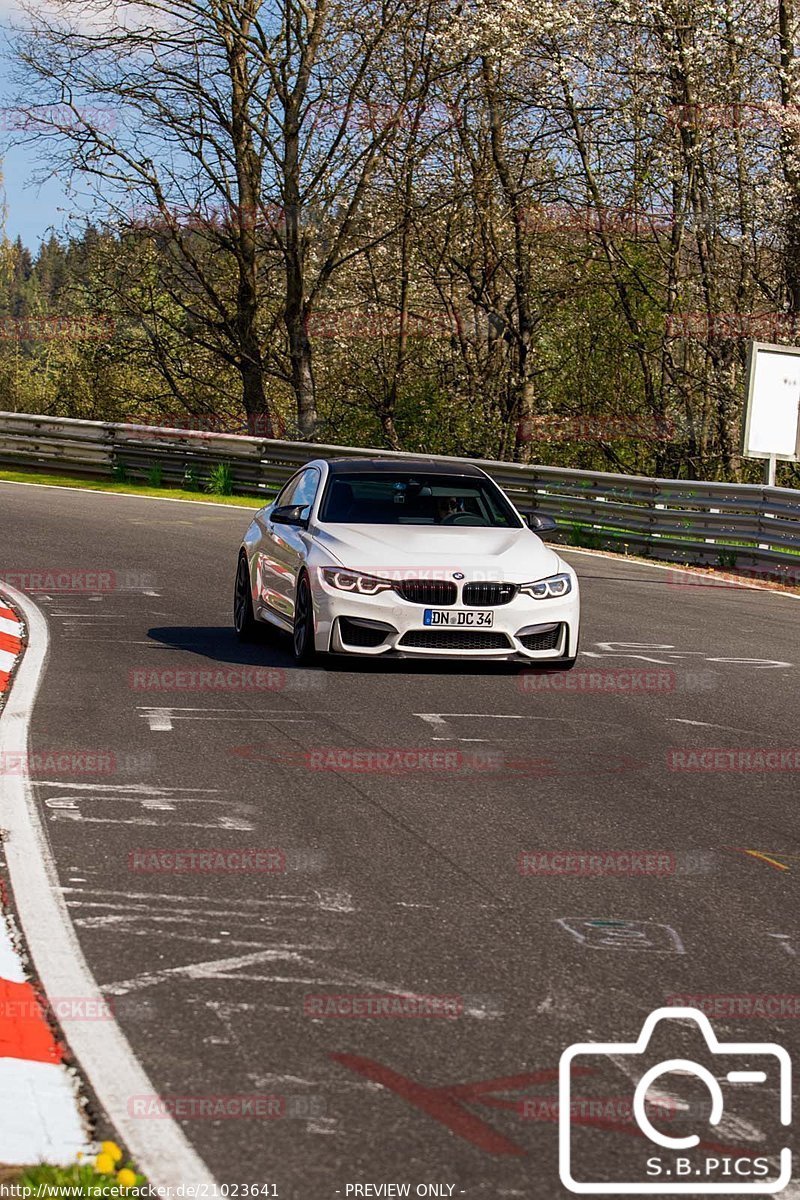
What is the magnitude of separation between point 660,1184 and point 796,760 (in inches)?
216

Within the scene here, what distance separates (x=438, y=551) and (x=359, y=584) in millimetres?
631

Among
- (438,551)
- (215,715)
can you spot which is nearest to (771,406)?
(438,551)

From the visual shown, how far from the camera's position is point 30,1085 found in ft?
12.8

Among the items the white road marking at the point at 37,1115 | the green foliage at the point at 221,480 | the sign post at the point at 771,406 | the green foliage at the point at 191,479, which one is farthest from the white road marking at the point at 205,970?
the green foliage at the point at 191,479

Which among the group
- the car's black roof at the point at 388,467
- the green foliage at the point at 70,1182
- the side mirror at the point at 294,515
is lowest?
the green foliage at the point at 70,1182

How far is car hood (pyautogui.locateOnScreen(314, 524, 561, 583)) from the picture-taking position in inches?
446

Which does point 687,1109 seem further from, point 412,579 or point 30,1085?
point 412,579

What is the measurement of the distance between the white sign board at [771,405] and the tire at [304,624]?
1089 cm

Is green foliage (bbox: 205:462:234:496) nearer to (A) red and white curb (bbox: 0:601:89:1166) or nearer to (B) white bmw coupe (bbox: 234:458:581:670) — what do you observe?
(B) white bmw coupe (bbox: 234:458:581:670)

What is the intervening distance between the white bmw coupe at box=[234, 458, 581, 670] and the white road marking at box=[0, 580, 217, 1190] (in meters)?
3.53

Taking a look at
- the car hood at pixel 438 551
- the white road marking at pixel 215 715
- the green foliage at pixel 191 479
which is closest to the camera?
the white road marking at pixel 215 715

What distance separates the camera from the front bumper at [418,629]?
11188 millimetres

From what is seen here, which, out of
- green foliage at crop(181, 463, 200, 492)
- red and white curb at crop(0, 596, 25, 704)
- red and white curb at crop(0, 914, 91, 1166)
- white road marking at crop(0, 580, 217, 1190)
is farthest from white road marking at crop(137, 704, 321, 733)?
green foliage at crop(181, 463, 200, 492)

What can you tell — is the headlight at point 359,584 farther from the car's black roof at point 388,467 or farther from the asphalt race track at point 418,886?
the car's black roof at point 388,467
